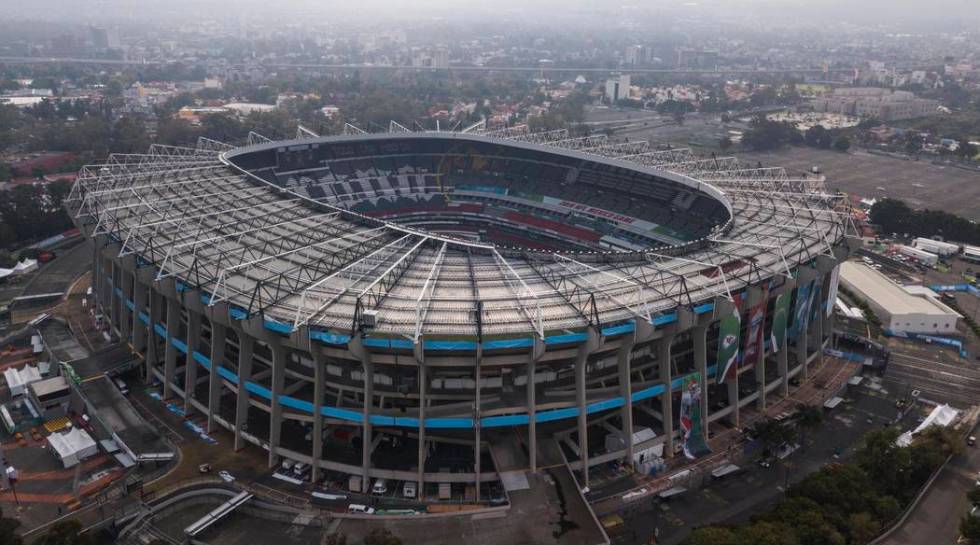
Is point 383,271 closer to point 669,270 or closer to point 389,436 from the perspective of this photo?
point 389,436

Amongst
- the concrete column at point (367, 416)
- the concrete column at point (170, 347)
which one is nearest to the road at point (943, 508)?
the concrete column at point (367, 416)

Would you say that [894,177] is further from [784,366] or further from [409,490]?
[409,490]

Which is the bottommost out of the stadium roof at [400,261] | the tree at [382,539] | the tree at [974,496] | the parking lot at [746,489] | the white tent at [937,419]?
the parking lot at [746,489]

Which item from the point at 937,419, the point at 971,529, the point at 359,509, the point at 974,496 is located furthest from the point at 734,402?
the point at 359,509

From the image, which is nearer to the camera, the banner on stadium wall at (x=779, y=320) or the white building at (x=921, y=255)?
the banner on stadium wall at (x=779, y=320)

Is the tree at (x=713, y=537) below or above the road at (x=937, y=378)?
above

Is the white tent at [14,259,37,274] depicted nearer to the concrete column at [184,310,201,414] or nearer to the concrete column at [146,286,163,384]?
the concrete column at [146,286,163,384]

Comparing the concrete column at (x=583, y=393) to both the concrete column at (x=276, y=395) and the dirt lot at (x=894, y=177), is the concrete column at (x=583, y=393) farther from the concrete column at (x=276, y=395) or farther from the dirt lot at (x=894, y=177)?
the dirt lot at (x=894, y=177)

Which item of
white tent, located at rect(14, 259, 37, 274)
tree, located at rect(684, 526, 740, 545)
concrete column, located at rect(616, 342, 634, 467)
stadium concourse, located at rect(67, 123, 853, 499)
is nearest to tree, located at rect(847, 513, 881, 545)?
tree, located at rect(684, 526, 740, 545)
